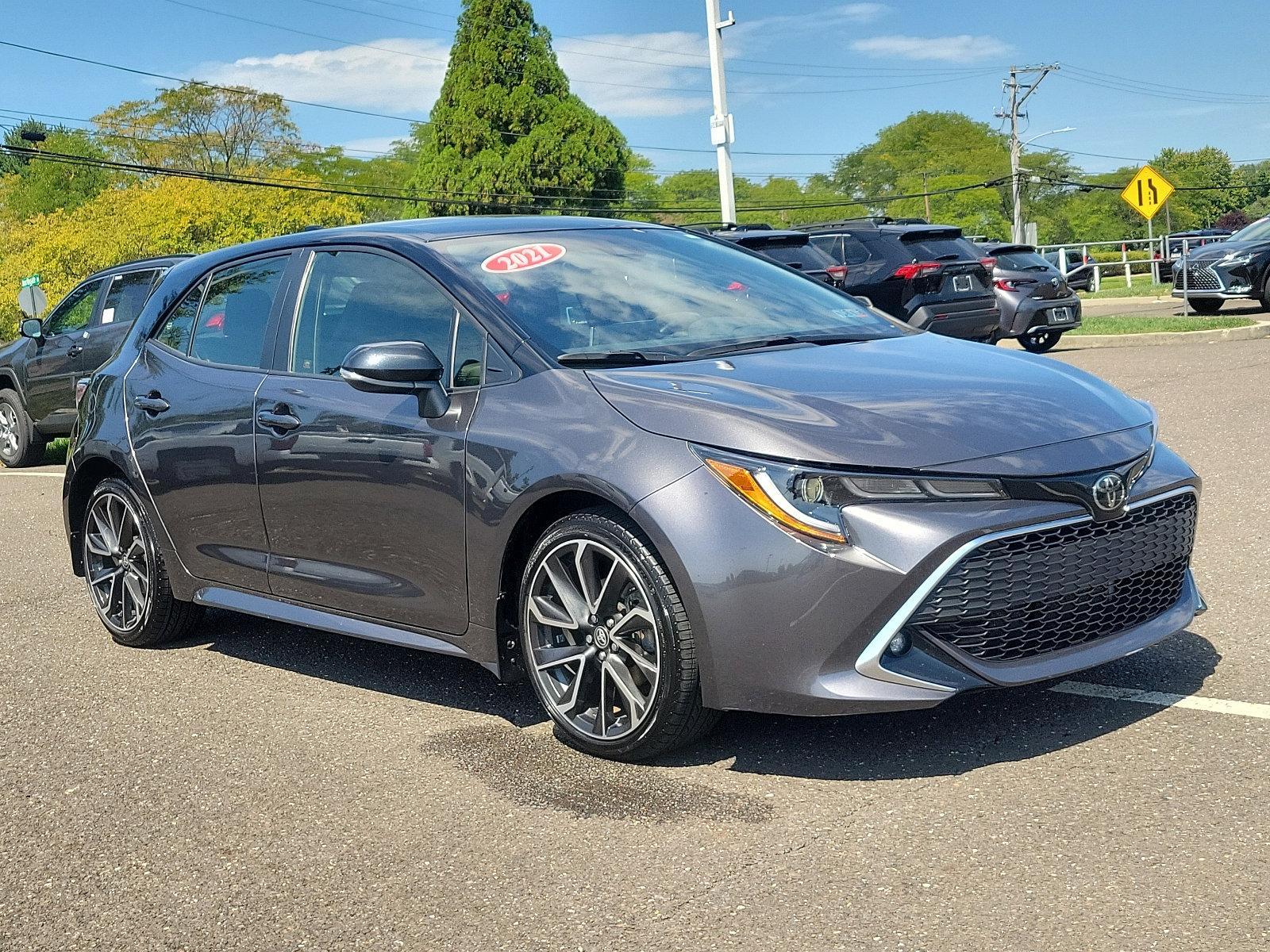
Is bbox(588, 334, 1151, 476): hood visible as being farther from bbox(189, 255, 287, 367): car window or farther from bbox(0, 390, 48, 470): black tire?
bbox(0, 390, 48, 470): black tire

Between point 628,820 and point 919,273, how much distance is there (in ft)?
42.5

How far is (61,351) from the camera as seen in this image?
14.7m

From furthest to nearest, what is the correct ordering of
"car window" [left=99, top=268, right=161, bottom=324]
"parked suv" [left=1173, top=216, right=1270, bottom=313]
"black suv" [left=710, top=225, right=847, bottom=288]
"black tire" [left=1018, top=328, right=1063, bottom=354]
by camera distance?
"parked suv" [left=1173, top=216, right=1270, bottom=313], "black tire" [left=1018, top=328, right=1063, bottom=354], "black suv" [left=710, top=225, right=847, bottom=288], "car window" [left=99, top=268, right=161, bottom=324]

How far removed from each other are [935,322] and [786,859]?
514 inches

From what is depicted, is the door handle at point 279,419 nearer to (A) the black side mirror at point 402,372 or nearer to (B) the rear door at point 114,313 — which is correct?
(A) the black side mirror at point 402,372

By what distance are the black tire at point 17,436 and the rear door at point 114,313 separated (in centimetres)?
140

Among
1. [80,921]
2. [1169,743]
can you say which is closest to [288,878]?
[80,921]

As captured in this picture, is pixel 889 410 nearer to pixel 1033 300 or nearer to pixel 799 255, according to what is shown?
pixel 799 255

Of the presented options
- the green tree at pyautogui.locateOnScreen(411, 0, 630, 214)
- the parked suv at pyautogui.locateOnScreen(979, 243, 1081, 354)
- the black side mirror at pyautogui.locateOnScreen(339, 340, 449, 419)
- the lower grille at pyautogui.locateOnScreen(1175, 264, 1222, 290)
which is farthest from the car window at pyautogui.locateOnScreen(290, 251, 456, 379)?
the green tree at pyautogui.locateOnScreen(411, 0, 630, 214)

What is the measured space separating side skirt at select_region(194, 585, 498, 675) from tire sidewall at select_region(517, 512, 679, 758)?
29 centimetres

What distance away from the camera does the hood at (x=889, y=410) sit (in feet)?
12.6

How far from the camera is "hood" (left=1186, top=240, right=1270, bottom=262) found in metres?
23.0

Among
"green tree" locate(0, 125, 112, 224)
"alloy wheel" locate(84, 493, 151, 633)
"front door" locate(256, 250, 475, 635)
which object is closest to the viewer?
"front door" locate(256, 250, 475, 635)

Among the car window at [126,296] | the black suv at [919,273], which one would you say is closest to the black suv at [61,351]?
the car window at [126,296]
